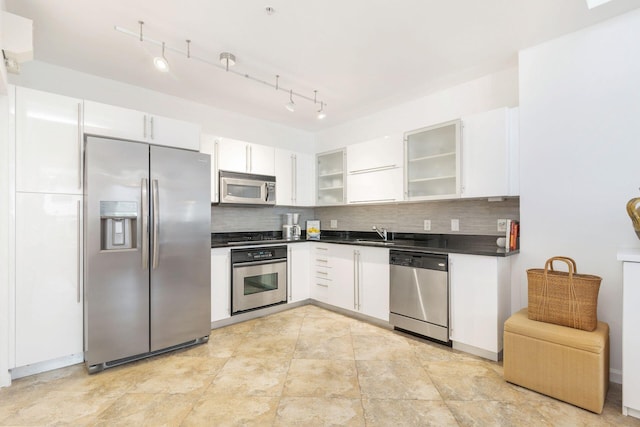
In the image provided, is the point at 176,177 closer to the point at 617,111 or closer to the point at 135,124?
the point at 135,124

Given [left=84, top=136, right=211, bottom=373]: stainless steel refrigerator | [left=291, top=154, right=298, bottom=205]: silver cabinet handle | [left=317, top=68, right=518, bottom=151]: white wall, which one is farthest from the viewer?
[left=291, top=154, right=298, bottom=205]: silver cabinet handle

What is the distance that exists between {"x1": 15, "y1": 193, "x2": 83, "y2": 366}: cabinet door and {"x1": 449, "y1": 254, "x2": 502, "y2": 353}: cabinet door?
10.2ft

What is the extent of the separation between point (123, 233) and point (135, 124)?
3.09 ft

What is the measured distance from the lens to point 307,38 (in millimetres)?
2328

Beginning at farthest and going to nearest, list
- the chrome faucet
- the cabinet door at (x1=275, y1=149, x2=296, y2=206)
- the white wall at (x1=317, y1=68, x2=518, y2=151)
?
the cabinet door at (x1=275, y1=149, x2=296, y2=206) → the chrome faucet → the white wall at (x1=317, y1=68, x2=518, y2=151)

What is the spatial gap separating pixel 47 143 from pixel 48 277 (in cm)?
101

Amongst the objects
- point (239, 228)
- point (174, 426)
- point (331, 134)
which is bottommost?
point (174, 426)

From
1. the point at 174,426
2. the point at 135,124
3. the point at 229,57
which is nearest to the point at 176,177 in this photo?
the point at 135,124

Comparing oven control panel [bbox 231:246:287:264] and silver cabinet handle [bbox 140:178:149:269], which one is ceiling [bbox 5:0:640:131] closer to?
silver cabinet handle [bbox 140:178:149:269]

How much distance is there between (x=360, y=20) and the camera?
212 centimetres

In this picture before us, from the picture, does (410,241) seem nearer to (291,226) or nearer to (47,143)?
(291,226)

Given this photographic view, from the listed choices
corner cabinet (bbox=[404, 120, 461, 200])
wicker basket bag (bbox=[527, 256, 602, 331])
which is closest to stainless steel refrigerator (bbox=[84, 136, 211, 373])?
corner cabinet (bbox=[404, 120, 461, 200])

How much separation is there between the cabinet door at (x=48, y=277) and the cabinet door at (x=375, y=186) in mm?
2837

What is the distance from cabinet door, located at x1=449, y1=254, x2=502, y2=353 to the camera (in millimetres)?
2428
